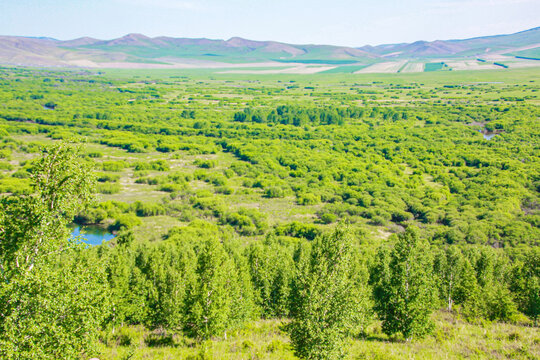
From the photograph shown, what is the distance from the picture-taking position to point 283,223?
6400 centimetres

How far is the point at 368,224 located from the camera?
6569 cm

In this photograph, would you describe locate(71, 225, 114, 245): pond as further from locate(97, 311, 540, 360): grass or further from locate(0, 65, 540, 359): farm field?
locate(97, 311, 540, 360): grass

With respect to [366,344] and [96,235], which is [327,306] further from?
[96,235]

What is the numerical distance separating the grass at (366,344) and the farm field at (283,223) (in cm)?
19

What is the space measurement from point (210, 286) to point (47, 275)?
13483mm

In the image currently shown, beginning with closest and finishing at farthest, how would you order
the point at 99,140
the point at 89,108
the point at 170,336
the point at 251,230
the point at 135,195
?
the point at 170,336, the point at 251,230, the point at 135,195, the point at 99,140, the point at 89,108

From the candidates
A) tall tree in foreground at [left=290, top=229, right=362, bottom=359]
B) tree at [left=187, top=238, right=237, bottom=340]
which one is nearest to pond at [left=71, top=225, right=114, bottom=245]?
tree at [left=187, top=238, right=237, bottom=340]

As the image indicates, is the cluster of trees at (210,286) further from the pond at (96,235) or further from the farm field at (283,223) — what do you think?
the pond at (96,235)

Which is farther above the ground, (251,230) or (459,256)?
(459,256)

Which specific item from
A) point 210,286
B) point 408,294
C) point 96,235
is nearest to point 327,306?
point 408,294

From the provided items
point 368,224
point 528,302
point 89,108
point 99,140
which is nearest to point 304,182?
point 368,224

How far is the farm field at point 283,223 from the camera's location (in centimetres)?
1672

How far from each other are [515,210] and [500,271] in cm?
3623

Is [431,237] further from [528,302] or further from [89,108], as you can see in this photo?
[89,108]
